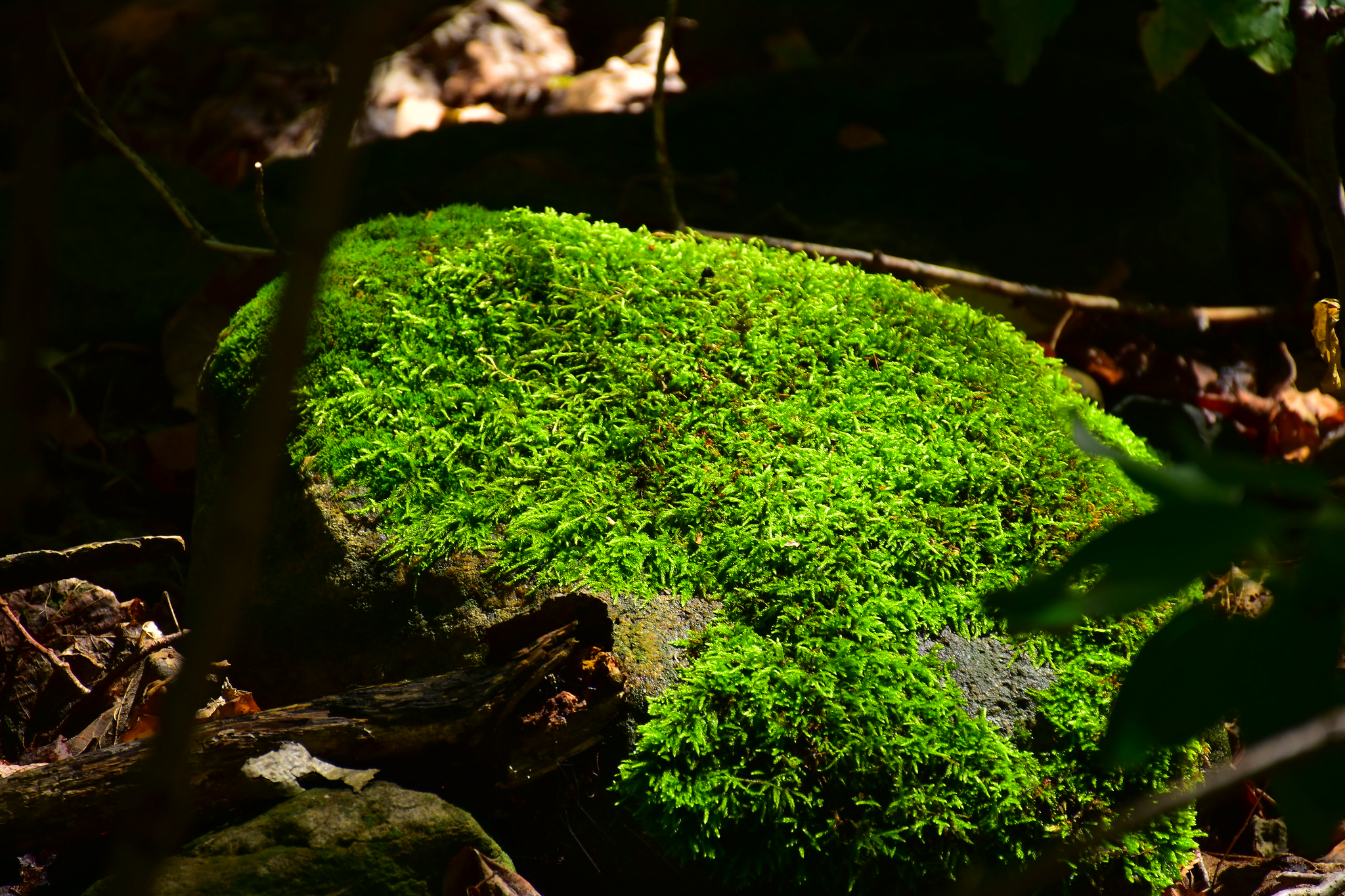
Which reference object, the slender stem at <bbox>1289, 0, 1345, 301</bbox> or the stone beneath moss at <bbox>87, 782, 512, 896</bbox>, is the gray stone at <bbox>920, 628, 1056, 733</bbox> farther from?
the slender stem at <bbox>1289, 0, 1345, 301</bbox>

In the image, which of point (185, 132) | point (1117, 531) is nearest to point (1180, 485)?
point (1117, 531)

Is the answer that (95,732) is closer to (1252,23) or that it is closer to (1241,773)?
(1241,773)

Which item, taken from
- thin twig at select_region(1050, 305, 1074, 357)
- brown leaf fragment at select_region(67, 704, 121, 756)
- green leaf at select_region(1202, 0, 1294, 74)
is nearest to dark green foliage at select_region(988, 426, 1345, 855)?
green leaf at select_region(1202, 0, 1294, 74)

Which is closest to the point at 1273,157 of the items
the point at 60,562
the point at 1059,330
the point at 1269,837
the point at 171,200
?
the point at 1059,330

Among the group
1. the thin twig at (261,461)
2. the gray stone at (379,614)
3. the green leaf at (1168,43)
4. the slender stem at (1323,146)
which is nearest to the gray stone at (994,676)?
the gray stone at (379,614)

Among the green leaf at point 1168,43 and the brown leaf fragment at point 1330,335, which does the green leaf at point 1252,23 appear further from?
the brown leaf fragment at point 1330,335
